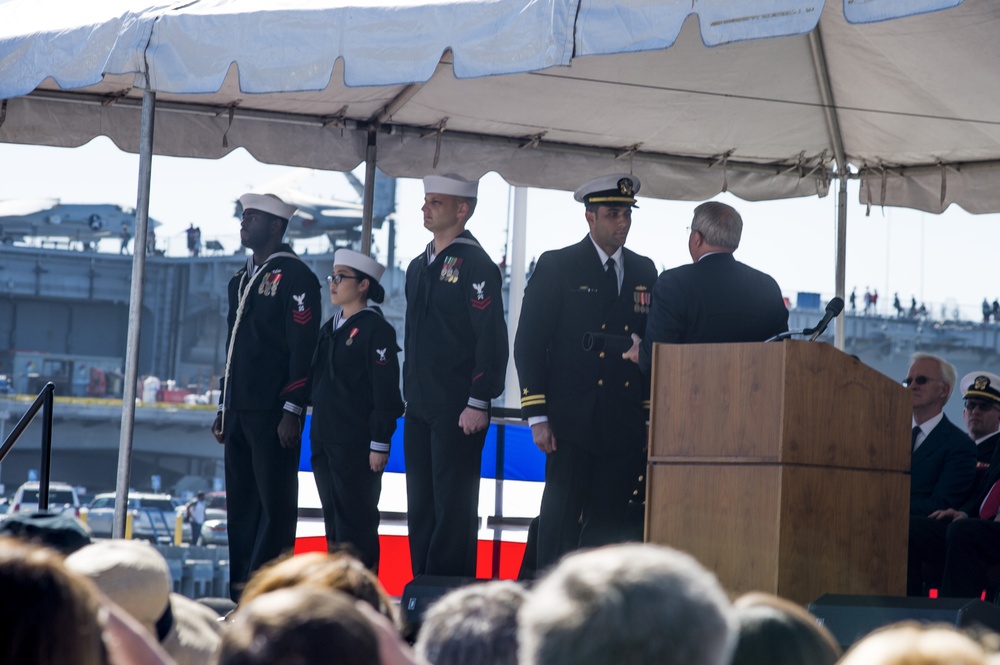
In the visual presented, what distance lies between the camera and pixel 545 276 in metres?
6.25

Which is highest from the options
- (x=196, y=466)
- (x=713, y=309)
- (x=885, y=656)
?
(x=713, y=309)

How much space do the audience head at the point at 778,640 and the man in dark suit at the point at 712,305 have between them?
3.24m

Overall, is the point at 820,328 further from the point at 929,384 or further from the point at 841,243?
the point at 841,243

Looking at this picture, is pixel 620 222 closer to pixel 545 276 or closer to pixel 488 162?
pixel 545 276

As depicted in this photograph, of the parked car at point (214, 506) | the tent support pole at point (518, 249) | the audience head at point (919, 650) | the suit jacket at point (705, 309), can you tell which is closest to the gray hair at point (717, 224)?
the suit jacket at point (705, 309)

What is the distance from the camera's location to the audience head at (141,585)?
2510 mm

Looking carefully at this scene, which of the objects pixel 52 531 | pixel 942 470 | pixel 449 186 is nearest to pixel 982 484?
pixel 942 470

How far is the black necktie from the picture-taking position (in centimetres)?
630

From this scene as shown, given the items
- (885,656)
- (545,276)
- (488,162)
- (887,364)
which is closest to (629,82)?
(488,162)

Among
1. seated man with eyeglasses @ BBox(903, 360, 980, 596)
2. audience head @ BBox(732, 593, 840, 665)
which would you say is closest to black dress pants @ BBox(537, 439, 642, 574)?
seated man with eyeglasses @ BBox(903, 360, 980, 596)

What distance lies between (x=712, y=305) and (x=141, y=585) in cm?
329

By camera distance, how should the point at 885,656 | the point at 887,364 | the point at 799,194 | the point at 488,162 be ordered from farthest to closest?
the point at 887,364, the point at 799,194, the point at 488,162, the point at 885,656

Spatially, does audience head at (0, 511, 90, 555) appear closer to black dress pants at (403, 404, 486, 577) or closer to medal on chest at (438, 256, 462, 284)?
black dress pants at (403, 404, 486, 577)

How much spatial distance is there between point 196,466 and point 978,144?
82.8m
